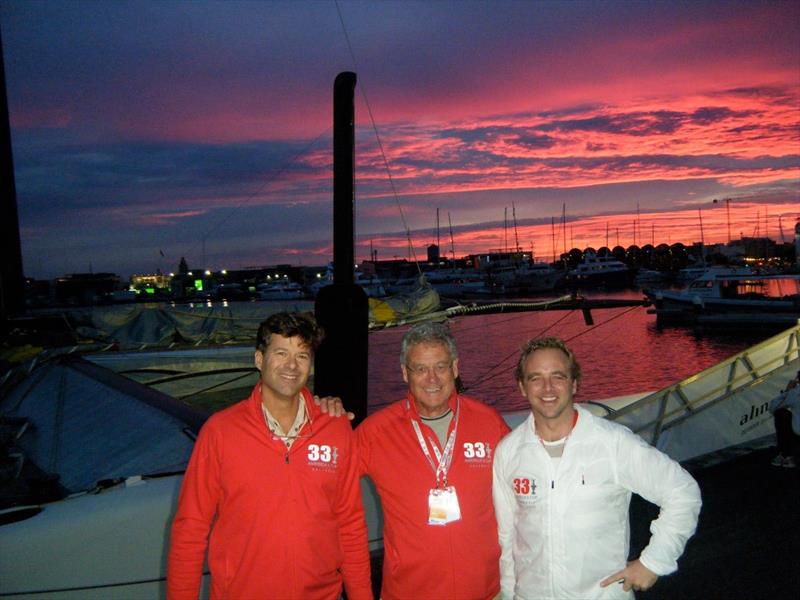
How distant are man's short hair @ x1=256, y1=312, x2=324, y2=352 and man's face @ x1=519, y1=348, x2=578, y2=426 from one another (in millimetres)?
893

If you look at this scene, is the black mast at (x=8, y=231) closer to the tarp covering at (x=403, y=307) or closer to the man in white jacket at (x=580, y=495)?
the tarp covering at (x=403, y=307)

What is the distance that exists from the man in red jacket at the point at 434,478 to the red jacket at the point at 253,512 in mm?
302

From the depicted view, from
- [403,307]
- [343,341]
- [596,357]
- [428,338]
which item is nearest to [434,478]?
[428,338]

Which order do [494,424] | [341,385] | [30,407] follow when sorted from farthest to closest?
1. [30,407]
2. [341,385]
3. [494,424]

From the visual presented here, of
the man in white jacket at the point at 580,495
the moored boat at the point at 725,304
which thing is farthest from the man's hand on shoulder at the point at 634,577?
the moored boat at the point at 725,304

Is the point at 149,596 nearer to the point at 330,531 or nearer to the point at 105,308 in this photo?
the point at 330,531

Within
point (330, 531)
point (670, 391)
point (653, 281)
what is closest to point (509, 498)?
point (330, 531)

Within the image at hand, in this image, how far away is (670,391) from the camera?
7695mm

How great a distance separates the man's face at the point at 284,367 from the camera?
270cm

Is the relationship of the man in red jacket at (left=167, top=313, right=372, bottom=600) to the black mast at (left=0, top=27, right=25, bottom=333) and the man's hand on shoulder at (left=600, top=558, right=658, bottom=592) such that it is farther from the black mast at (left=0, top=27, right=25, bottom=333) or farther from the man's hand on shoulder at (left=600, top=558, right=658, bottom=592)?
the black mast at (left=0, top=27, right=25, bottom=333)

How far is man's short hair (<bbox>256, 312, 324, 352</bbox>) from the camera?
2.72m

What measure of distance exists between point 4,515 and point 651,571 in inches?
146

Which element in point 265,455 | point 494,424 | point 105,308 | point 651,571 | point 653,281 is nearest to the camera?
point 651,571

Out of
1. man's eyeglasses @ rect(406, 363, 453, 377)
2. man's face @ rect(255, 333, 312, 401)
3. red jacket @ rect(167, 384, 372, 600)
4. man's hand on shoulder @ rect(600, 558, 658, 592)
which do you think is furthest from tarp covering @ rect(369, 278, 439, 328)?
man's hand on shoulder @ rect(600, 558, 658, 592)
